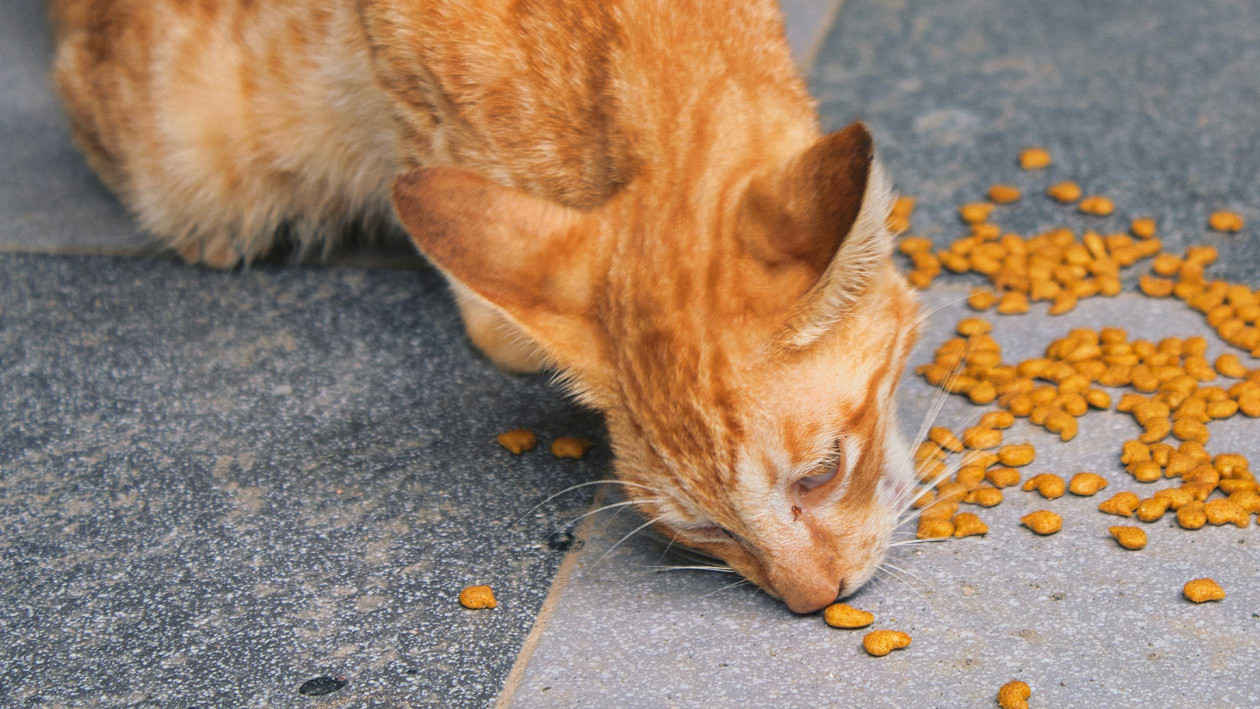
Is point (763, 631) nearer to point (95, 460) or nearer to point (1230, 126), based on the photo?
point (95, 460)

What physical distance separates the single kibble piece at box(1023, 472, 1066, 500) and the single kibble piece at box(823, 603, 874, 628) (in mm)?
487

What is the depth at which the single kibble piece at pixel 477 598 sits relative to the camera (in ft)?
7.11

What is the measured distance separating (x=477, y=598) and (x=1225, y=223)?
7.16 feet

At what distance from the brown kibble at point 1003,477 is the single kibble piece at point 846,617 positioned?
46 centimetres

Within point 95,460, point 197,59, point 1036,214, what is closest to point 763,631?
point 95,460

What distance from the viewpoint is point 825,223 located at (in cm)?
169

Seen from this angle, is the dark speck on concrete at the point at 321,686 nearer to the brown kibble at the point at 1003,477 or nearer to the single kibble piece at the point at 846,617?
the single kibble piece at the point at 846,617

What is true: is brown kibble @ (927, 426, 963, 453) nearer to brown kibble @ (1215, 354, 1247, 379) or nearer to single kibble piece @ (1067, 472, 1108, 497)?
single kibble piece @ (1067, 472, 1108, 497)

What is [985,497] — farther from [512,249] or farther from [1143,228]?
[1143,228]

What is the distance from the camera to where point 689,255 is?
191 centimetres

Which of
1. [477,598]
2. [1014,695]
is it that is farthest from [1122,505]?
[477,598]

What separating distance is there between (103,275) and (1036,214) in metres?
2.57

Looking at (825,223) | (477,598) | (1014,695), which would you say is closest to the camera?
(825,223)

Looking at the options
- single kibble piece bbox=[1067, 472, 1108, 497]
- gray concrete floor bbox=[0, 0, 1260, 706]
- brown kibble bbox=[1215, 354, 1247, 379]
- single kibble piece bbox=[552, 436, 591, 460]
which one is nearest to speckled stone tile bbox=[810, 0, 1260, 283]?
gray concrete floor bbox=[0, 0, 1260, 706]
